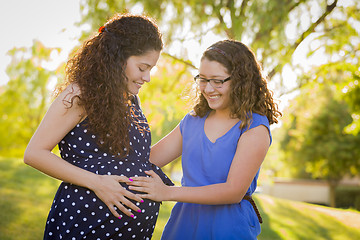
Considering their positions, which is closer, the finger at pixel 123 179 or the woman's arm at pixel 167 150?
the finger at pixel 123 179

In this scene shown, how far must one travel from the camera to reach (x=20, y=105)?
18047 millimetres

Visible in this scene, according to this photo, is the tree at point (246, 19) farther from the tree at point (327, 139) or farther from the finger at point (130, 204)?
the tree at point (327, 139)

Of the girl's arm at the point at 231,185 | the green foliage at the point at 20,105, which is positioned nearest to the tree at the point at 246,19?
the girl's arm at the point at 231,185

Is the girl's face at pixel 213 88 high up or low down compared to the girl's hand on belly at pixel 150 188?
up

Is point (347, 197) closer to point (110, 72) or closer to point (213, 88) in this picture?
point (213, 88)

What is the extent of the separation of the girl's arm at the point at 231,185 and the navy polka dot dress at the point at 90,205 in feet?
0.29

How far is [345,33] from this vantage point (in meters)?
8.45

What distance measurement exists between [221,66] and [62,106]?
3.22 feet

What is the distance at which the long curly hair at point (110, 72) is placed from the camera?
85.1 inches

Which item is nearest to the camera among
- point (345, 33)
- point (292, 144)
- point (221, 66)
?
point (221, 66)

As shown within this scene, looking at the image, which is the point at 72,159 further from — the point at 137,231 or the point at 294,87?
the point at 294,87

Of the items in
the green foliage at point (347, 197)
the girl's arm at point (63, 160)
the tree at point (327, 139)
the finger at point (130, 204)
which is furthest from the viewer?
the green foliage at point (347, 197)

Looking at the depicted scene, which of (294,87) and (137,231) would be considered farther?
(294,87)

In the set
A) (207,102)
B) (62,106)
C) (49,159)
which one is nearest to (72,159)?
(49,159)
